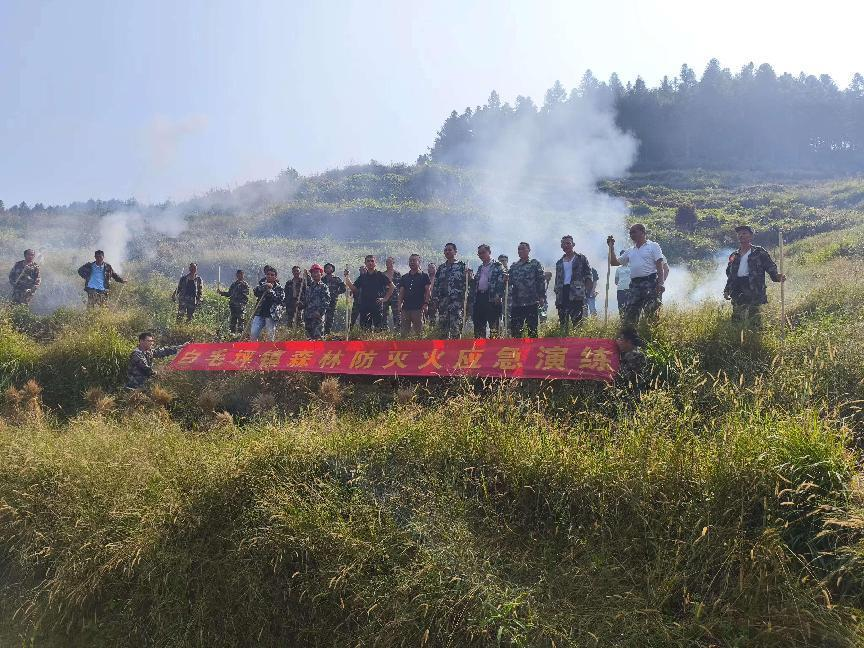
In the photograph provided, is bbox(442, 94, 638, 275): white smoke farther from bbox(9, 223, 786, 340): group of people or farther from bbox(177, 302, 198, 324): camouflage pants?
bbox(9, 223, 786, 340): group of people

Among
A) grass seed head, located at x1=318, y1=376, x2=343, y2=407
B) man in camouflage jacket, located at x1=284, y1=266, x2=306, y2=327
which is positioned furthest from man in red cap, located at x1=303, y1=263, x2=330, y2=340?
grass seed head, located at x1=318, y1=376, x2=343, y2=407

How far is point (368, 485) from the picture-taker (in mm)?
4699

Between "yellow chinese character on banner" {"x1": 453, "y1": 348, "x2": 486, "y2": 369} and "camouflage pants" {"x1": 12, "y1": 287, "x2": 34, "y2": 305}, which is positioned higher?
"camouflage pants" {"x1": 12, "y1": 287, "x2": 34, "y2": 305}

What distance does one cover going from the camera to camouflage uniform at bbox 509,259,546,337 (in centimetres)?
897

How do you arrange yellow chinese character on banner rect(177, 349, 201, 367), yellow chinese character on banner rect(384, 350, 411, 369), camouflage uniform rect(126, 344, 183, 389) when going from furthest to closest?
yellow chinese character on banner rect(177, 349, 201, 367)
camouflage uniform rect(126, 344, 183, 389)
yellow chinese character on banner rect(384, 350, 411, 369)

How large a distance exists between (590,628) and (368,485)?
1.90 meters

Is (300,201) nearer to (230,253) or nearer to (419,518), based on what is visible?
(230,253)

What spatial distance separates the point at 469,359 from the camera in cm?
737

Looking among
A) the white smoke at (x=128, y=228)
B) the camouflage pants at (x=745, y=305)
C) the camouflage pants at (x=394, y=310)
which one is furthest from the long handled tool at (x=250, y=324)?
the white smoke at (x=128, y=228)

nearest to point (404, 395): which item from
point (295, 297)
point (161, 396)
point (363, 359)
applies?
point (363, 359)

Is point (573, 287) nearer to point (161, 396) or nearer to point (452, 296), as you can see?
point (452, 296)

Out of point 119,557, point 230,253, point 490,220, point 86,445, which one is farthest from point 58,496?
point 490,220

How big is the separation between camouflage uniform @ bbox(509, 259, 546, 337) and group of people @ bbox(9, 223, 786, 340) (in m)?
0.01

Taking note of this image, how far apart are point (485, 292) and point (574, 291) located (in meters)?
1.42
